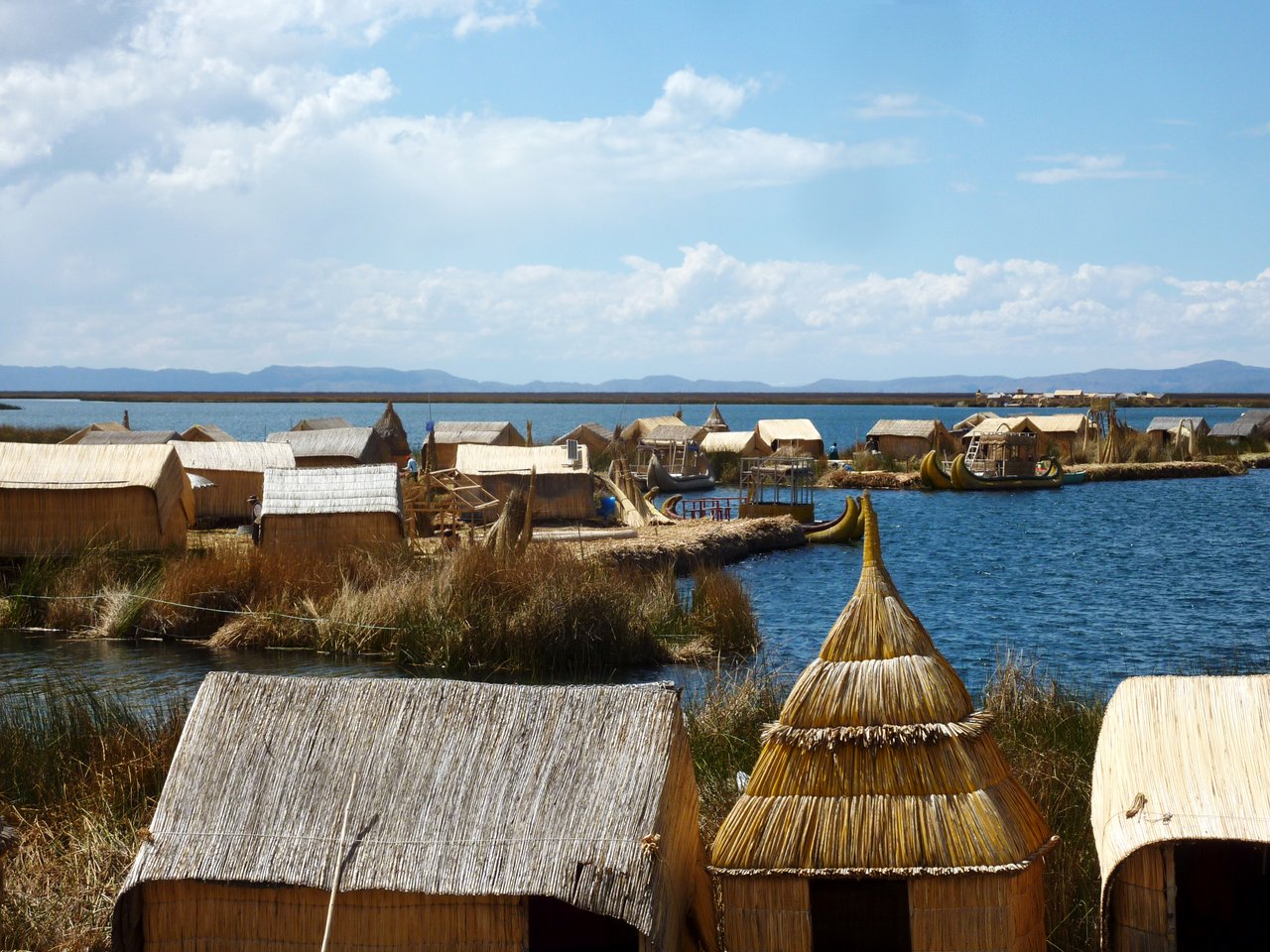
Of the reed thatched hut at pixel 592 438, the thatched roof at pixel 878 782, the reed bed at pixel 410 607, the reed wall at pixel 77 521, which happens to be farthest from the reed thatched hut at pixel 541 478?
the thatched roof at pixel 878 782

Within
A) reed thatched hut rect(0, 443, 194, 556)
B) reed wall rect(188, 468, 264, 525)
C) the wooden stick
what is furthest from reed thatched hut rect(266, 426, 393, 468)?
the wooden stick

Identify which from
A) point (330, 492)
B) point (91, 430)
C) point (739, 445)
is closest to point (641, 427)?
point (739, 445)

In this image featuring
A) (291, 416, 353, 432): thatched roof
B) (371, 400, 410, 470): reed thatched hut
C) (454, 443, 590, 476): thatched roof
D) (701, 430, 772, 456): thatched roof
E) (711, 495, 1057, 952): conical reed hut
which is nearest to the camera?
(711, 495, 1057, 952): conical reed hut

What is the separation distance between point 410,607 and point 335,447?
21.3 metres

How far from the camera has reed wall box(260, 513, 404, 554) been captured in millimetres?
23984

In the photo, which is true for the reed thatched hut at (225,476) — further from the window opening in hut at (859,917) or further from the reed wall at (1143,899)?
the reed wall at (1143,899)

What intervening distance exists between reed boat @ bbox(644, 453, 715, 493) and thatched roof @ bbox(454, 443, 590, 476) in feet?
34.3

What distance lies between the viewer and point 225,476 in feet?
107

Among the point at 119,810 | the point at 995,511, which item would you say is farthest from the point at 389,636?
the point at 995,511

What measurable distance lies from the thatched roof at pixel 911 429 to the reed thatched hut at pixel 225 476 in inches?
1531

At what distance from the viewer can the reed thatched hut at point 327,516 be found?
24.0 metres

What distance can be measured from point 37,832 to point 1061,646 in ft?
62.5

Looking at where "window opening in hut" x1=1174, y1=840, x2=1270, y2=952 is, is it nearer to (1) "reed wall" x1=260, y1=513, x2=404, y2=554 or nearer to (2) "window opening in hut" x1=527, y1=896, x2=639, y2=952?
(2) "window opening in hut" x1=527, y1=896, x2=639, y2=952

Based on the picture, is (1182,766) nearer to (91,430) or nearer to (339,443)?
(339,443)
